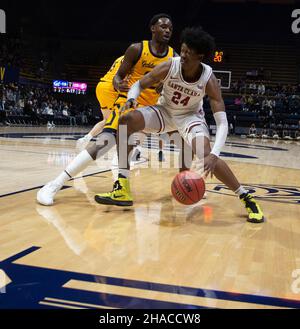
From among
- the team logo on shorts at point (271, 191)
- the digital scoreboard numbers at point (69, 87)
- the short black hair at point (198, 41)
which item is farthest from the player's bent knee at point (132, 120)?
the digital scoreboard numbers at point (69, 87)

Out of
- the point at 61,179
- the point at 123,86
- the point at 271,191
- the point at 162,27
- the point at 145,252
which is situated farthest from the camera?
the point at 271,191

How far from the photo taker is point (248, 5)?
21797 millimetres

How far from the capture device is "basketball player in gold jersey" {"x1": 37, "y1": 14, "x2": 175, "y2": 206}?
11.4 ft

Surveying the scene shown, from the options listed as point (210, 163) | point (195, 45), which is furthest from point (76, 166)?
point (195, 45)

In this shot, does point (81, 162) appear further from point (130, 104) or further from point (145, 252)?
point (145, 252)

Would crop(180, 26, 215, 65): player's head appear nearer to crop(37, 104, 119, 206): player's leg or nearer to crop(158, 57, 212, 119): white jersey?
crop(158, 57, 212, 119): white jersey

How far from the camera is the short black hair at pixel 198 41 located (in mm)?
2971

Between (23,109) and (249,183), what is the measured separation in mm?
15121

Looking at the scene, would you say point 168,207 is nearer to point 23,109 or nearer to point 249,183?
point 249,183

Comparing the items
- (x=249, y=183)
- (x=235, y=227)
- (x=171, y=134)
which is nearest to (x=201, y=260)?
(x=235, y=227)

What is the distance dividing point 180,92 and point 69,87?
24.1 meters

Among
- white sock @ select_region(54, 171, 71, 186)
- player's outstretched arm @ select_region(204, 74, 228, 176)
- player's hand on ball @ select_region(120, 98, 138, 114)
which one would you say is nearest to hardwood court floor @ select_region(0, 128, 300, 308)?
white sock @ select_region(54, 171, 71, 186)

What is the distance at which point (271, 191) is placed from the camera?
4477mm

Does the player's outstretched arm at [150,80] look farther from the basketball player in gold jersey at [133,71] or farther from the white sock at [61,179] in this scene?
the white sock at [61,179]
